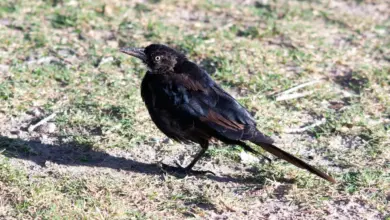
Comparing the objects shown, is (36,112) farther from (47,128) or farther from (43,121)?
(47,128)

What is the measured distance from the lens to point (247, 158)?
19.2ft

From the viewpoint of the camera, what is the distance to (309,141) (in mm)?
6238

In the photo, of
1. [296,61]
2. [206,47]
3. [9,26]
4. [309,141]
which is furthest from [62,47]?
[309,141]

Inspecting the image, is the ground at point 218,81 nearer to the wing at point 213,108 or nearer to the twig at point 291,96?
the twig at point 291,96

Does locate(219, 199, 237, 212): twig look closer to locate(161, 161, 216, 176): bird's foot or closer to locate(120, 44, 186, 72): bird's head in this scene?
locate(161, 161, 216, 176): bird's foot

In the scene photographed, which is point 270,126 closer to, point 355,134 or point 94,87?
point 355,134

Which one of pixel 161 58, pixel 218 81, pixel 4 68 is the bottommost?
pixel 4 68

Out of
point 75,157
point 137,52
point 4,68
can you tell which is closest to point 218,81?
point 137,52

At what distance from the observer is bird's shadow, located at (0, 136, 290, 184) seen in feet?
18.3

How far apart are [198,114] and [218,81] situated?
6.36 ft

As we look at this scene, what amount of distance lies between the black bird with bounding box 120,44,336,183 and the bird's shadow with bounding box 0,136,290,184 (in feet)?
0.78

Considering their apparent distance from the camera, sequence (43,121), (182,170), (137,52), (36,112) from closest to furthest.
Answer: (182,170) < (137,52) < (43,121) < (36,112)

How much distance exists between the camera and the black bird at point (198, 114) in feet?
17.5

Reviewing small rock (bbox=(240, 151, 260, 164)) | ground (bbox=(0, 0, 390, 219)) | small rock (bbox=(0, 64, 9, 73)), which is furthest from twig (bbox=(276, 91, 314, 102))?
small rock (bbox=(0, 64, 9, 73))
